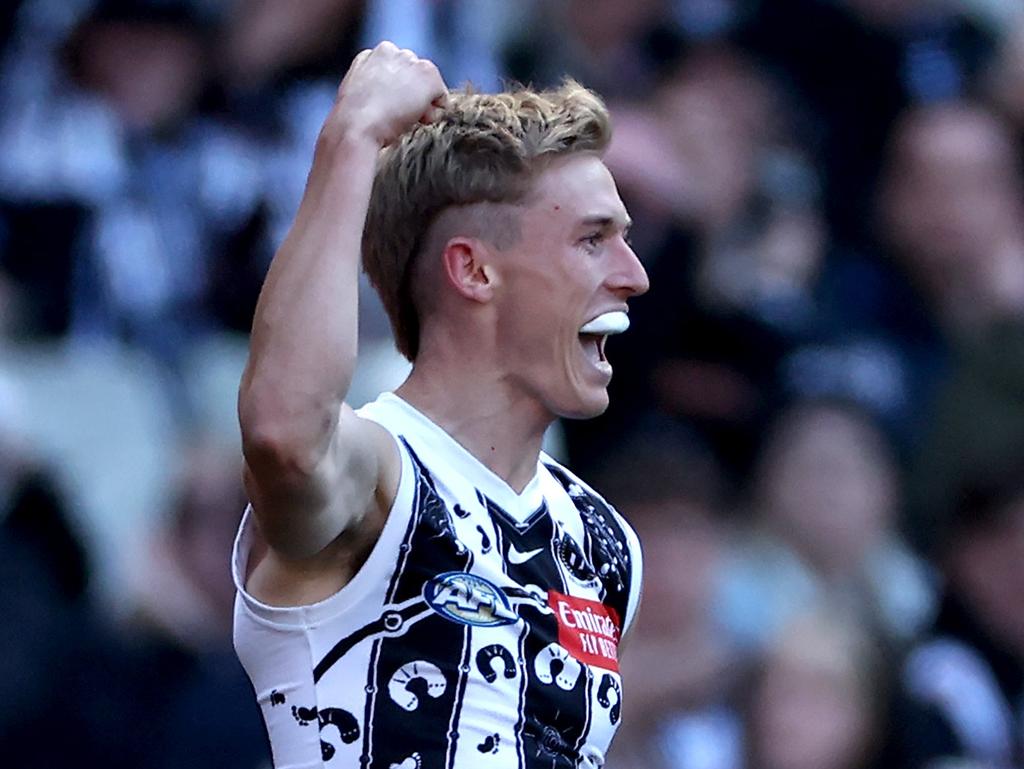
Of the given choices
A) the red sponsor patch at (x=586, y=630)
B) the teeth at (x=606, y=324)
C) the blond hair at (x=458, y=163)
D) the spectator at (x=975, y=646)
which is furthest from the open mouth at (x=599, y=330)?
the spectator at (x=975, y=646)

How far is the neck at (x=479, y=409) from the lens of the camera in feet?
10.5

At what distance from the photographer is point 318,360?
2.74 metres

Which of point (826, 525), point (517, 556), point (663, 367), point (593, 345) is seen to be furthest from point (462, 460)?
point (826, 525)

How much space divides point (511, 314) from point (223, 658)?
3003mm

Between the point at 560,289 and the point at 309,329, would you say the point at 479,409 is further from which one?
the point at 309,329

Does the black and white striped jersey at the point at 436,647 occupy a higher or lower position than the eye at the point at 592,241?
lower

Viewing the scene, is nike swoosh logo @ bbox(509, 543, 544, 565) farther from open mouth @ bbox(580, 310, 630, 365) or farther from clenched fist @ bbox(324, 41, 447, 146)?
clenched fist @ bbox(324, 41, 447, 146)

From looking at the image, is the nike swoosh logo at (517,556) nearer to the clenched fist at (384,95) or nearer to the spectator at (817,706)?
the clenched fist at (384,95)

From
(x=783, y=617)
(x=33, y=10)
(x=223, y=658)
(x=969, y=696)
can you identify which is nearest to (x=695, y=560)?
(x=783, y=617)

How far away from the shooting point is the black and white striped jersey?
9.61 ft

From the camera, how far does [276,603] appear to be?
2.97 m

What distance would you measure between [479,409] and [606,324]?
24cm

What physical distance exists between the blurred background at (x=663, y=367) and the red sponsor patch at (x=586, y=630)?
2.77 m

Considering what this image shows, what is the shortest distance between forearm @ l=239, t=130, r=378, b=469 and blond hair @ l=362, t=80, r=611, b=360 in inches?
14.0
